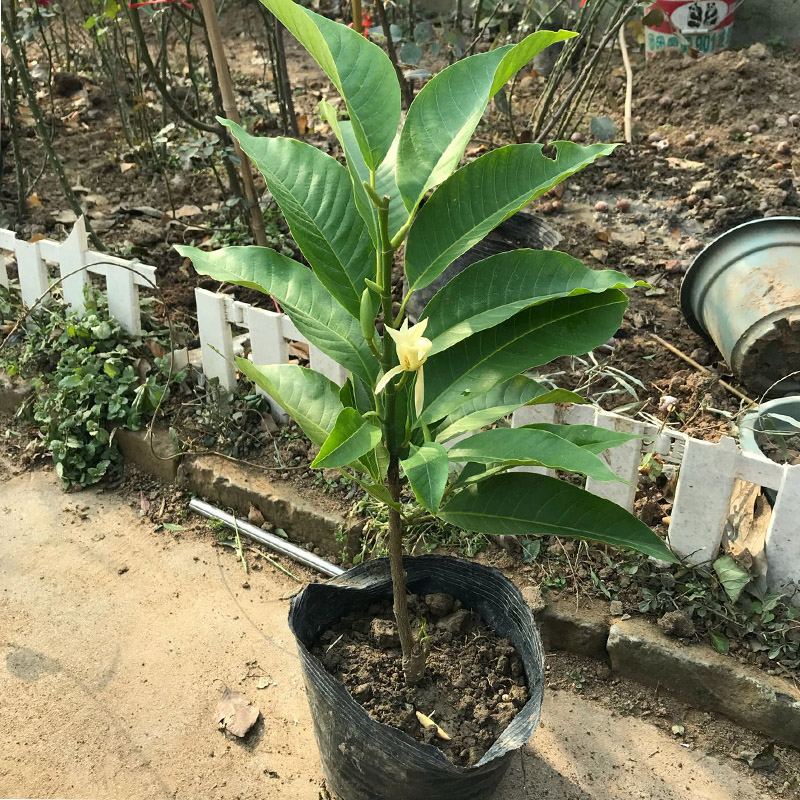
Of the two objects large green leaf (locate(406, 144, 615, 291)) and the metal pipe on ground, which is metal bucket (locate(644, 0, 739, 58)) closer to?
the metal pipe on ground

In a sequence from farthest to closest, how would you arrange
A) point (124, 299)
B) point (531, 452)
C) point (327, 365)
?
point (124, 299) → point (327, 365) → point (531, 452)

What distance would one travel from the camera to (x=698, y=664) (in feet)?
7.71

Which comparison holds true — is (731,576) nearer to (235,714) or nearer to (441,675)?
(441,675)

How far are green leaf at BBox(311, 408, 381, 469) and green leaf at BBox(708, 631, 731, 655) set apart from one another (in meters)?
1.40

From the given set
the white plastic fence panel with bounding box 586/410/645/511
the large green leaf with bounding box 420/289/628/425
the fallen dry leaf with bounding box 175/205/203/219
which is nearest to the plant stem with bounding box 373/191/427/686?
the large green leaf with bounding box 420/289/628/425

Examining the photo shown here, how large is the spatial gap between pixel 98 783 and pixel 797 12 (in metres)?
6.93

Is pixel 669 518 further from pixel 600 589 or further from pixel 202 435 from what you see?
pixel 202 435

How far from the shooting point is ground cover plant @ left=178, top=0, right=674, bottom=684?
145 cm

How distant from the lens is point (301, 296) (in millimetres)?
1808

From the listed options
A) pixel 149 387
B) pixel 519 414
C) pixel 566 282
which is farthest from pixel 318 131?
pixel 566 282

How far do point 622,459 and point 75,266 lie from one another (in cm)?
234

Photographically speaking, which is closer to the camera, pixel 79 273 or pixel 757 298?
pixel 757 298

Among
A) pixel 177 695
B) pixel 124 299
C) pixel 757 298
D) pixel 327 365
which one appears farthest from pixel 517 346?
pixel 124 299

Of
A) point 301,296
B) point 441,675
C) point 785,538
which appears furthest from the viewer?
point 785,538
